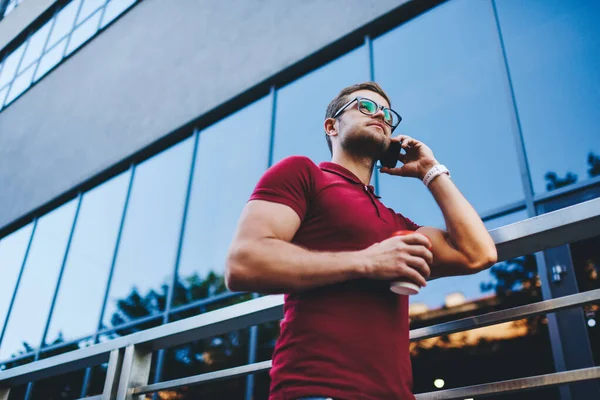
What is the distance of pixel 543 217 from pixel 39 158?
10418 mm

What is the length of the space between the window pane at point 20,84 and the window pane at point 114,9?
288 centimetres

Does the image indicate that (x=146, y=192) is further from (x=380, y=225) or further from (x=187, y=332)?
(x=380, y=225)

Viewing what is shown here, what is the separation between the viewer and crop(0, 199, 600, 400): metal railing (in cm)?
154

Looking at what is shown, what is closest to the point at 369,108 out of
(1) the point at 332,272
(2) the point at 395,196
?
(1) the point at 332,272

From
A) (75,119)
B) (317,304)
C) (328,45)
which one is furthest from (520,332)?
(75,119)

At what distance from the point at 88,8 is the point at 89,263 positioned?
6081 mm

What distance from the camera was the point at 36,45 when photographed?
12.6 metres

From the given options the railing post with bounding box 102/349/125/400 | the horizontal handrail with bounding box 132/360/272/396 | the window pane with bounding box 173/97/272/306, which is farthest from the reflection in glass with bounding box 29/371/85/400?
the horizontal handrail with bounding box 132/360/272/396

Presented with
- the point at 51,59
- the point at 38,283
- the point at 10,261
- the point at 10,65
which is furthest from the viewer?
the point at 10,65

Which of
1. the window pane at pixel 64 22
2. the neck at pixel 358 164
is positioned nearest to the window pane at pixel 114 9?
the window pane at pixel 64 22

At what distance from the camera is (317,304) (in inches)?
62.6

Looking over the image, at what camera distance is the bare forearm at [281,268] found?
1.52 meters

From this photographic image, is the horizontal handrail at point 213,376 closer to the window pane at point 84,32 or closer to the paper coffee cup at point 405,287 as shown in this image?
the paper coffee cup at point 405,287

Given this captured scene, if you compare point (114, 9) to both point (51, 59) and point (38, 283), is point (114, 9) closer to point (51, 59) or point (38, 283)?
point (51, 59)
